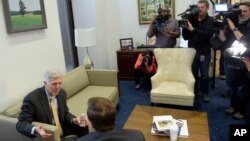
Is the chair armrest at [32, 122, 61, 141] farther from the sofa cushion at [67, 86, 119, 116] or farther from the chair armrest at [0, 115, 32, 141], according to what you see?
the sofa cushion at [67, 86, 119, 116]

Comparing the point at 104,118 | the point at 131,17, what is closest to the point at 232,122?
the point at 104,118

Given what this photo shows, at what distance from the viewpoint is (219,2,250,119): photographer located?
8.45 ft

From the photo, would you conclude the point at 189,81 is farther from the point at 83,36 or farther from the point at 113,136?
the point at 113,136

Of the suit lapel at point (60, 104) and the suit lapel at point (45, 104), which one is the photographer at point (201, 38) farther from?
the suit lapel at point (45, 104)

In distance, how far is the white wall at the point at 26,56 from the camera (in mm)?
2326

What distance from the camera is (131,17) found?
465 centimetres

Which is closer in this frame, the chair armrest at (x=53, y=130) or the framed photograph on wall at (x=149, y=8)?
the chair armrest at (x=53, y=130)

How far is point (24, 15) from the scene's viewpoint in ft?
8.29

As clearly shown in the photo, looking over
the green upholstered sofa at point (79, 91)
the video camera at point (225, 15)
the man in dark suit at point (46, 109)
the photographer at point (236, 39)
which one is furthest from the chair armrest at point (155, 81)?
the man in dark suit at point (46, 109)

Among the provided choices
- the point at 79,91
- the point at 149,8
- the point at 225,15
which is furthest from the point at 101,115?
the point at 149,8

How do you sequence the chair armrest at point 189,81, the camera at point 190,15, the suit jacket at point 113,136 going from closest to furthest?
the suit jacket at point 113,136 < the chair armrest at point 189,81 < the camera at point 190,15

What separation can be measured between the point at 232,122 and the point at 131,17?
2677mm

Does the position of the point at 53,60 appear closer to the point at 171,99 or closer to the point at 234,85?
the point at 171,99

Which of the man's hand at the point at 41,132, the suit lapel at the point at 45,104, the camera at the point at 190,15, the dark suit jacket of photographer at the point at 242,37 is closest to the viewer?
the man's hand at the point at 41,132
